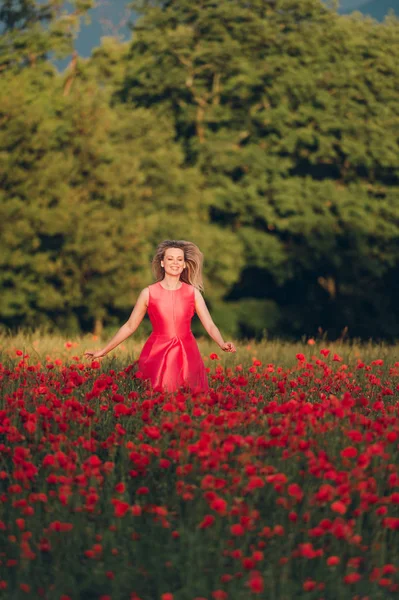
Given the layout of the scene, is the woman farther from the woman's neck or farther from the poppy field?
the poppy field

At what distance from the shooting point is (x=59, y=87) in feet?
114

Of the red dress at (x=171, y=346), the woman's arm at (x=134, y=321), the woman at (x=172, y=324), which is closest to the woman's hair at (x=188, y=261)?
the woman at (x=172, y=324)

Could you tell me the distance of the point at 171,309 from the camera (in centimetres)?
730

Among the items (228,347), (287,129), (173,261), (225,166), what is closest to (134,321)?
(173,261)

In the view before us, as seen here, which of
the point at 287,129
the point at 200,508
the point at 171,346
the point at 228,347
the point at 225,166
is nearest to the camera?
the point at 200,508

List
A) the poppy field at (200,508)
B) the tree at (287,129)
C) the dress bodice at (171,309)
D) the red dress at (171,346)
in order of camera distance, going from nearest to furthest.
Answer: the poppy field at (200,508)
the red dress at (171,346)
the dress bodice at (171,309)
the tree at (287,129)

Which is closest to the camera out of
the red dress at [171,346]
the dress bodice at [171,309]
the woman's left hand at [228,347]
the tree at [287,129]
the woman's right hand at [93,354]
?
the woman's left hand at [228,347]

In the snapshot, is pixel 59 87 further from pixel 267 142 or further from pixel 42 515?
pixel 42 515

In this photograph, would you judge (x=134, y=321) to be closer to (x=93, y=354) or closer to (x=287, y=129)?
(x=93, y=354)

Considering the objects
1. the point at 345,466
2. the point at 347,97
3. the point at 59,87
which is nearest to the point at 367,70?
the point at 347,97

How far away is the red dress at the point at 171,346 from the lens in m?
7.14

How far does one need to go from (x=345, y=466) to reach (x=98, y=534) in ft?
4.47

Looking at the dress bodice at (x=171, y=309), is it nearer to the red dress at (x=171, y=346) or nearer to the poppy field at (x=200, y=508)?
the red dress at (x=171, y=346)

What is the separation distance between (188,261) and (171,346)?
702 millimetres
